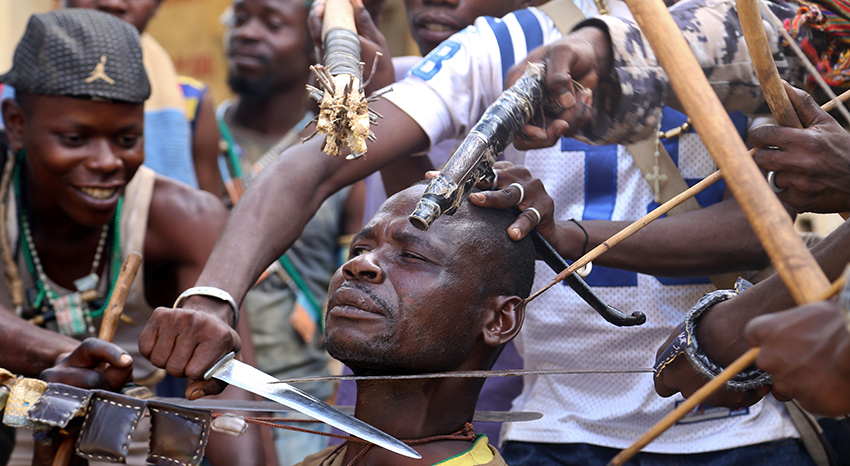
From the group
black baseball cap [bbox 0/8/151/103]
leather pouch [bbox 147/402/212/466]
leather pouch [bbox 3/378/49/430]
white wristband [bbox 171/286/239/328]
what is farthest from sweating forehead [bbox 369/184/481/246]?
black baseball cap [bbox 0/8/151/103]

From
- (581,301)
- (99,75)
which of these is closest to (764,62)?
(581,301)

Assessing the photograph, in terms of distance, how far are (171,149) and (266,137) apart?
0.76 m

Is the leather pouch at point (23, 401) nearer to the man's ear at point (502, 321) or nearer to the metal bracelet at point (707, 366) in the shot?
the man's ear at point (502, 321)

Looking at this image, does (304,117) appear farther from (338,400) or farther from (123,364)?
(123,364)

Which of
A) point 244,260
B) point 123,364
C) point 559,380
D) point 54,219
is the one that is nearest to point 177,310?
point 244,260

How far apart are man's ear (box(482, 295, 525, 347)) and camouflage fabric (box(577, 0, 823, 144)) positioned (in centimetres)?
48

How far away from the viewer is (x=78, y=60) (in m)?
3.14

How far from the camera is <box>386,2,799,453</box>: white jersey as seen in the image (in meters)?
Result: 2.58

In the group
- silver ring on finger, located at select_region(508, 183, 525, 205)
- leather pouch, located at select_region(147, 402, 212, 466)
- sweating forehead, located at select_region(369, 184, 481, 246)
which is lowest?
leather pouch, located at select_region(147, 402, 212, 466)

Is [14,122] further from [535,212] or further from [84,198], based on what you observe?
[535,212]

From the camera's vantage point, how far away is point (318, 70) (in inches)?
78.6

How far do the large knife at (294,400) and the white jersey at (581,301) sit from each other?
0.71 metres

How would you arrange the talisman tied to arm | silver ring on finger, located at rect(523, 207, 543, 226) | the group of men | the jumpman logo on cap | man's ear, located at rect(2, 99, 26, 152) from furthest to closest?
man's ear, located at rect(2, 99, 26, 152), the jumpman logo on cap, silver ring on finger, located at rect(523, 207, 543, 226), the group of men, the talisman tied to arm

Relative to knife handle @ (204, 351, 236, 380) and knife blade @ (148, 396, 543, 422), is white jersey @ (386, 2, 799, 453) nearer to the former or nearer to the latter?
knife blade @ (148, 396, 543, 422)
